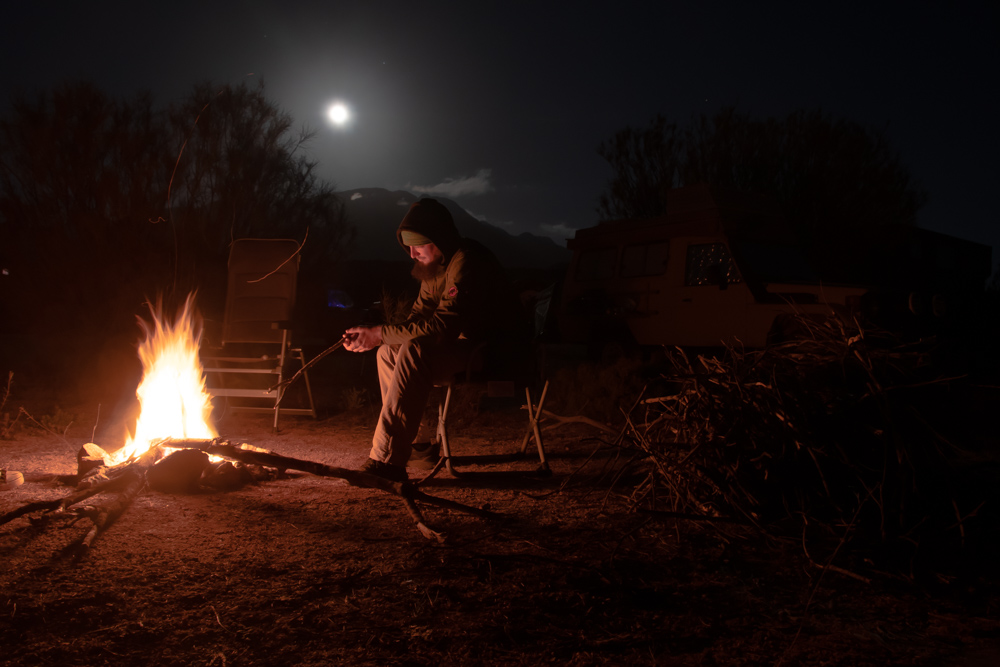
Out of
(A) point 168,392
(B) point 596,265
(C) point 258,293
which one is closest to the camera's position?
(A) point 168,392

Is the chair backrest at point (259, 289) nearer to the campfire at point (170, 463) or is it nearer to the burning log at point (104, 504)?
the campfire at point (170, 463)

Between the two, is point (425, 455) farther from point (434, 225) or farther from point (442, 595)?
point (442, 595)

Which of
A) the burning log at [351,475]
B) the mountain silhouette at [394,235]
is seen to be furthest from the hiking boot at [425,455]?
the mountain silhouette at [394,235]

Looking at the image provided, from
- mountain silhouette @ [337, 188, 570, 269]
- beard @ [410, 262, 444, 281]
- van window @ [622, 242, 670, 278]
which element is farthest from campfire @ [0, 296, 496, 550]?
mountain silhouette @ [337, 188, 570, 269]

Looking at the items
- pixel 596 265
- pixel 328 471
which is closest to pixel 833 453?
pixel 328 471

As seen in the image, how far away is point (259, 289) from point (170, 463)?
2.83 m

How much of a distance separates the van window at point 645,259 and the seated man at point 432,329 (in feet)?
13.9

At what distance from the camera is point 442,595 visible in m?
1.85

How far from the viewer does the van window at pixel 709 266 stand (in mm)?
6539

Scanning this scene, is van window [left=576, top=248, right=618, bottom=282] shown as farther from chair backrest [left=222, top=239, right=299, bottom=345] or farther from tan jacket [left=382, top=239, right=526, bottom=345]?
tan jacket [left=382, top=239, right=526, bottom=345]

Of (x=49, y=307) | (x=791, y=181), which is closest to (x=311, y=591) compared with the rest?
(x=49, y=307)

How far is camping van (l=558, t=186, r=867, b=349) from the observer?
6340 millimetres

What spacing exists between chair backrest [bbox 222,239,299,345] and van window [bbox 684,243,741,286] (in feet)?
13.2

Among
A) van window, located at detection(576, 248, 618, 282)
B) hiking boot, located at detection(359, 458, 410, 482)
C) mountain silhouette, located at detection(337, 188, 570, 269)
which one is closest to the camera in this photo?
hiking boot, located at detection(359, 458, 410, 482)
